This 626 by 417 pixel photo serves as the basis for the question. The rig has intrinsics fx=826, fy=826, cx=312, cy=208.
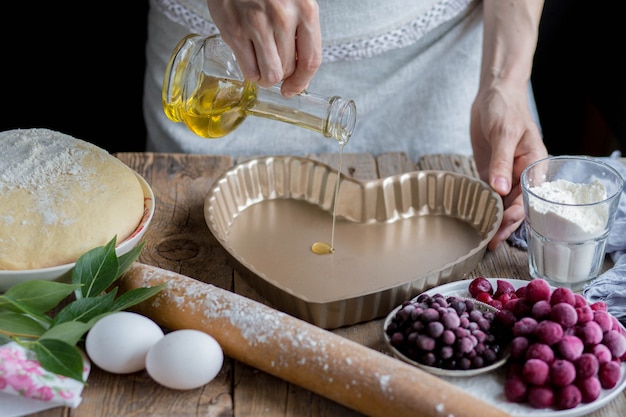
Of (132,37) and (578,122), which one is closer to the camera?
(132,37)

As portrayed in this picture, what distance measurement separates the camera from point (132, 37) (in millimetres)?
2205

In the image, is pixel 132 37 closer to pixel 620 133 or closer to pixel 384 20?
pixel 384 20

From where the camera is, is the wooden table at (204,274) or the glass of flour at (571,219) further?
the glass of flour at (571,219)

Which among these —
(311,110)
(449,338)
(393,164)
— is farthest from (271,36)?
(393,164)

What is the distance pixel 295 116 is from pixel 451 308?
0.38m

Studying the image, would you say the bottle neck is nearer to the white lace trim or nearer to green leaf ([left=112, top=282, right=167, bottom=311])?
green leaf ([left=112, top=282, right=167, bottom=311])

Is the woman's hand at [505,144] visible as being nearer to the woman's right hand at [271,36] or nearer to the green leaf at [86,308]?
the woman's right hand at [271,36]

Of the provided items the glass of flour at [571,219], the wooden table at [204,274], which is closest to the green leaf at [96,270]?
the wooden table at [204,274]

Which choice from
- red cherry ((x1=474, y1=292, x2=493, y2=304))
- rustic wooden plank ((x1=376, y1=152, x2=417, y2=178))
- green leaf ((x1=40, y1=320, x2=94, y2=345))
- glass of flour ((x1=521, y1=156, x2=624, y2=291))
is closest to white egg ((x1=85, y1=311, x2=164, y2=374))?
green leaf ((x1=40, y1=320, x2=94, y2=345))

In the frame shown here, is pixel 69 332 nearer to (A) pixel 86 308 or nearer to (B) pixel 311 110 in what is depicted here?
(A) pixel 86 308

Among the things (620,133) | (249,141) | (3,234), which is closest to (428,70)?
(249,141)

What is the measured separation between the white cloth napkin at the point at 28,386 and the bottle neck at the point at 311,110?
18.2 inches

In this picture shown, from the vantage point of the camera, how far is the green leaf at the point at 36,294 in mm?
978

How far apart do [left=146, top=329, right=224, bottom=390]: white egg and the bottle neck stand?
374 millimetres
